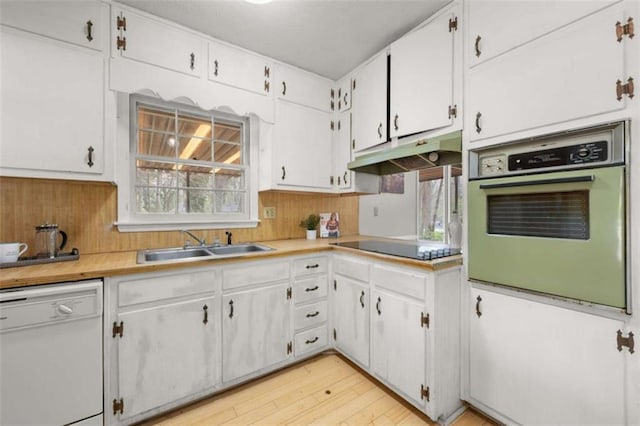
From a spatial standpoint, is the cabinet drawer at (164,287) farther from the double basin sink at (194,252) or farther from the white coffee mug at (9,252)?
the white coffee mug at (9,252)

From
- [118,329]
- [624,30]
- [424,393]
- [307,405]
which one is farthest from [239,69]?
[424,393]

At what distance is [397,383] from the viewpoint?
1.70 metres

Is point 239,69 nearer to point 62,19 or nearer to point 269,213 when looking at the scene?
point 62,19

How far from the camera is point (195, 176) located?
2.30m

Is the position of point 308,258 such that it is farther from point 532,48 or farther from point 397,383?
point 532,48

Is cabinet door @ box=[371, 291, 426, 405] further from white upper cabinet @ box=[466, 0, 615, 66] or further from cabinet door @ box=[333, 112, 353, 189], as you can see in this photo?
white upper cabinet @ box=[466, 0, 615, 66]

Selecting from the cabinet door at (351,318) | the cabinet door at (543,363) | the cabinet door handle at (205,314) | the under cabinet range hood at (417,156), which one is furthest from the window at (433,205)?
the cabinet door handle at (205,314)

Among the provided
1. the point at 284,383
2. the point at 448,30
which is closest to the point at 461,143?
the point at 448,30

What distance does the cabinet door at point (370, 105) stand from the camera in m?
2.15

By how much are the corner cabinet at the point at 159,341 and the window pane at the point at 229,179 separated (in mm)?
959

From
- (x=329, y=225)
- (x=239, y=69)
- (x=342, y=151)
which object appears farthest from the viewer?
(x=329, y=225)

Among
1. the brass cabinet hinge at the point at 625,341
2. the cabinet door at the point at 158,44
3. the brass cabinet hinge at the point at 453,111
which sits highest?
the cabinet door at the point at 158,44

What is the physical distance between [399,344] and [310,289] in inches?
30.4

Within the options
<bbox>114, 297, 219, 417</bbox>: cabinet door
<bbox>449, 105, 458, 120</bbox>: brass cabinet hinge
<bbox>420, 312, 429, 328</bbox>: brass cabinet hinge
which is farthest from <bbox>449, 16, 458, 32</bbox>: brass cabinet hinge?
<bbox>114, 297, 219, 417</bbox>: cabinet door
